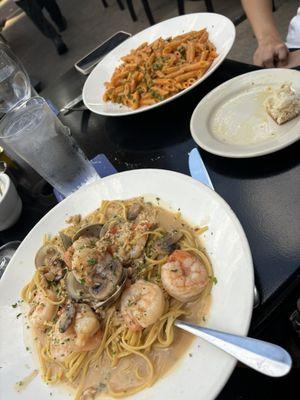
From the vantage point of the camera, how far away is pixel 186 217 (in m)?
1.22

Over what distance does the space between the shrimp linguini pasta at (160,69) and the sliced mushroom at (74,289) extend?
37.5 inches

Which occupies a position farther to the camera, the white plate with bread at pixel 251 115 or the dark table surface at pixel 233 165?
the white plate with bread at pixel 251 115

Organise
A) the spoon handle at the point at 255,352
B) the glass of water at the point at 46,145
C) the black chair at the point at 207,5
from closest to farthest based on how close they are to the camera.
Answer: the spoon handle at the point at 255,352 → the glass of water at the point at 46,145 → the black chair at the point at 207,5

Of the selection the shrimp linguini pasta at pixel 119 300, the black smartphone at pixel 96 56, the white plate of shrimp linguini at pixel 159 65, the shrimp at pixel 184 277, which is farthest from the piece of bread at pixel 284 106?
the black smartphone at pixel 96 56

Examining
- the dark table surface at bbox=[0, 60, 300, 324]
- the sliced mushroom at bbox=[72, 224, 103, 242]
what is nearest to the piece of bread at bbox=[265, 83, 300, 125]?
the dark table surface at bbox=[0, 60, 300, 324]

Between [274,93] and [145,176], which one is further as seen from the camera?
[274,93]

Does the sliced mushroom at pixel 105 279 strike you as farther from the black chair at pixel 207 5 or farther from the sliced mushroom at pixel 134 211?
the black chair at pixel 207 5

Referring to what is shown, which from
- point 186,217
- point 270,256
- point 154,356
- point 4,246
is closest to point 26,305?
point 4,246

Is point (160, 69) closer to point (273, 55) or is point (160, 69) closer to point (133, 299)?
point (273, 55)

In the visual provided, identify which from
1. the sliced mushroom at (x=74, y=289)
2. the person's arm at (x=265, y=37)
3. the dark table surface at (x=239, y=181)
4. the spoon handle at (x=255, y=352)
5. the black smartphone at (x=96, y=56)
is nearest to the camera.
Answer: the spoon handle at (x=255, y=352)

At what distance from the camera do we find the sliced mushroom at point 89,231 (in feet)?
4.29

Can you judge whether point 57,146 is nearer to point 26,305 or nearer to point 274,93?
point 26,305

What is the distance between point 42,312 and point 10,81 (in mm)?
1208

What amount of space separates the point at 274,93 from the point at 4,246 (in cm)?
129
